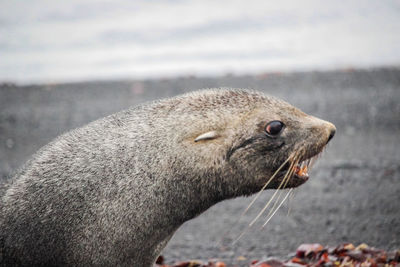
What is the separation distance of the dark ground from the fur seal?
2.52 m

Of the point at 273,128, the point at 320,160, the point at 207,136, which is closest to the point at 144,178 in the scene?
the point at 207,136

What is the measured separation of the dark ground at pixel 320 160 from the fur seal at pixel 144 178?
252 centimetres

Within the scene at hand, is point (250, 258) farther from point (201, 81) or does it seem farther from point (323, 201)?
point (201, 81)

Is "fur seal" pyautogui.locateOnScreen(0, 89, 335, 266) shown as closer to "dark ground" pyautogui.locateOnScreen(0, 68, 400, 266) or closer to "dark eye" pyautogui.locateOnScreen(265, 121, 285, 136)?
"dark eye" pyautogui.locateOnScreen(265, 121, 285, 136)

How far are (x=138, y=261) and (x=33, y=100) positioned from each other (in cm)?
1025

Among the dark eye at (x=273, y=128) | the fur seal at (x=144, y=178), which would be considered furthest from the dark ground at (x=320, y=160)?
the dark eye at (x=273, y=128)

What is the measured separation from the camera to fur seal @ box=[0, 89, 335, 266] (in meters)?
4.20

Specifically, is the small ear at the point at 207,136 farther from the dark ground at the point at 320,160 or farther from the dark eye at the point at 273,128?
the dark ground at the point at 320,160

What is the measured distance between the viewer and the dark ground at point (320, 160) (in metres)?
7.21

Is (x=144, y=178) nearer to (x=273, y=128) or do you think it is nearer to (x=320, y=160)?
(x=273, y=128)

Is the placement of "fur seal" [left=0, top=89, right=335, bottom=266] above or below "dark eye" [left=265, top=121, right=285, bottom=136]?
below

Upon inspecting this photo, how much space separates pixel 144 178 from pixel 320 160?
645cm

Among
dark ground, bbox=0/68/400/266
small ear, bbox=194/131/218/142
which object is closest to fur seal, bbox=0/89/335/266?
small ear, bbox=194/131/218/142

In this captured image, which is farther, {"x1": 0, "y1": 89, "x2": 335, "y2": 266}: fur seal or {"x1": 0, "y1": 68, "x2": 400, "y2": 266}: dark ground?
{"x1": 0, "y1": 68, "x2": 400, "y2": 266}: dark ground
